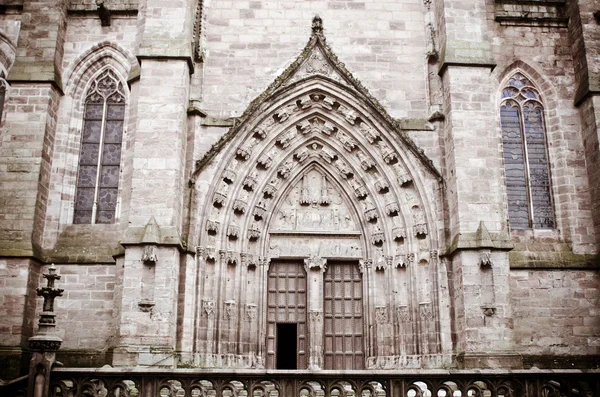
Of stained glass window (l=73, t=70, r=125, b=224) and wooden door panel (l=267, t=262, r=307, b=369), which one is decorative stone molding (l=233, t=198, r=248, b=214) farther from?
stained glass window (l=73, t=70, r=125, b=224)

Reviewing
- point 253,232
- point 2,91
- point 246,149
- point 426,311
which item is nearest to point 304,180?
point 246,149

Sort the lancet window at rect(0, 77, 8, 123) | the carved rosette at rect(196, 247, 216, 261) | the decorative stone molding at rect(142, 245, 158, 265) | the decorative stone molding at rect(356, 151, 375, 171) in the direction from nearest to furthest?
the decorative stone molding at rect(142, 245, 158, 265) < the carved rosette at rect(196, 247, 216, 261) < the decorative stone molding at rect(356, 151, 375, 171) < the lancet window at rect(0, 77, 8, 123)

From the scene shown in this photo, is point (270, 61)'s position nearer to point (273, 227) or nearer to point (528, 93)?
point (273, 227)

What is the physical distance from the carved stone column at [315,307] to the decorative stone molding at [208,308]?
2112 millimetres

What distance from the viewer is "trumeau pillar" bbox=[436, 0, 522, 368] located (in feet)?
39.7

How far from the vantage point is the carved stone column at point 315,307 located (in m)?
13.6

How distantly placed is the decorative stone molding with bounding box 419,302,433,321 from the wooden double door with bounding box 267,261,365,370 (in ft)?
4.66

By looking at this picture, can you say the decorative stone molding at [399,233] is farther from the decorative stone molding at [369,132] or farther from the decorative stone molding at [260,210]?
the decorative stone molding at [260,210]

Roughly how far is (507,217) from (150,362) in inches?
319

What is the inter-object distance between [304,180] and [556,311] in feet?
19.7

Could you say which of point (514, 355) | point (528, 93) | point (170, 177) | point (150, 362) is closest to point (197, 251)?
point (170, 177)

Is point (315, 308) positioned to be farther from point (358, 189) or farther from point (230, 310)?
point (358, 189)

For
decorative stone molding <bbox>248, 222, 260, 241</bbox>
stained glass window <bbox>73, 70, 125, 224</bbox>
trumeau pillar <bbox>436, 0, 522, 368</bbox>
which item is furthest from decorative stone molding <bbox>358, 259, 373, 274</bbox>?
stained glass window <bbox>73, 70, 125, 224</bbox>

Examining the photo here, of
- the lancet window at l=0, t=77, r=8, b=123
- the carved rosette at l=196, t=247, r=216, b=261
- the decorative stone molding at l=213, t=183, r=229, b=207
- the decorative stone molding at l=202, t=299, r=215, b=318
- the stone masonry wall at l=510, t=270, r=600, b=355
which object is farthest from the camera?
the lancet window at l=0, t=77, r=8, b=123
